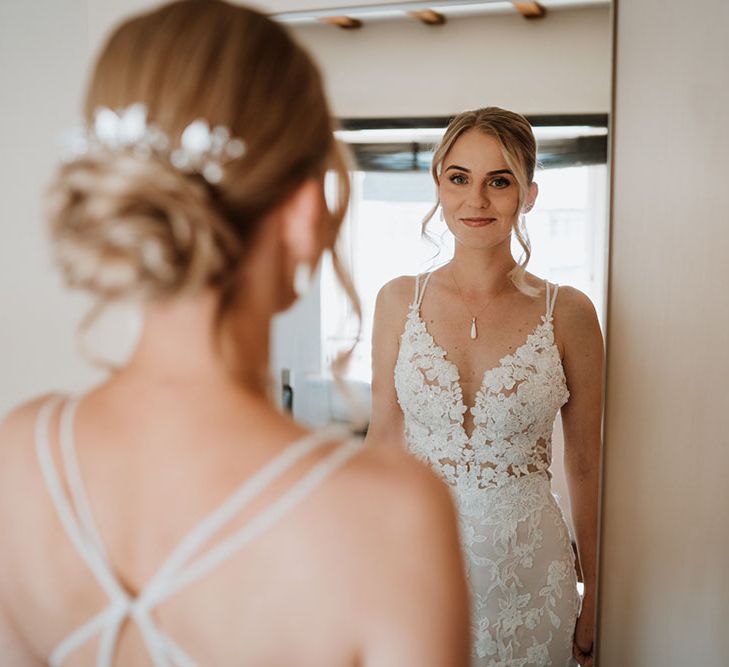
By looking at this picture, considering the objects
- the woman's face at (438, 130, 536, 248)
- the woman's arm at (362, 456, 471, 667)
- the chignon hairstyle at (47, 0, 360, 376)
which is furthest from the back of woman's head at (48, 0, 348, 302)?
the woman's face at (438, 130, 536, 248)

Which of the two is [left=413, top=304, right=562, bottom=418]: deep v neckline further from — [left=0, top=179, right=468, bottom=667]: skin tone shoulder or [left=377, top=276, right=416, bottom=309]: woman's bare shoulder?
[left=0, top=179, right=468, bottom=667]: skin tone shoulder

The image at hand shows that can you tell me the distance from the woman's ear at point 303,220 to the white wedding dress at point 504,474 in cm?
56

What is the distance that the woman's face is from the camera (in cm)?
117

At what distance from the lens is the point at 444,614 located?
662 mm

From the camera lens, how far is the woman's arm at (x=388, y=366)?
127cm

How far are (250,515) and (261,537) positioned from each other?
0.06 feet

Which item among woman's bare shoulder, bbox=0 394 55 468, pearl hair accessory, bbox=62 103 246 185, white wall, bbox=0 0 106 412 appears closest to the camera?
pearl hair accessory, bbox=62 103 246 185

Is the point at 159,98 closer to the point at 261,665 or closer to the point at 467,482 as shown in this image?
the point at 261,665

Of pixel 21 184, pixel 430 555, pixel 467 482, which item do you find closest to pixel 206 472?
pixel 430 555

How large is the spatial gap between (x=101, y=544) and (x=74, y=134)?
0.36 meters

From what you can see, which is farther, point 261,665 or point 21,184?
point 21,184

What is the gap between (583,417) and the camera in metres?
1.26

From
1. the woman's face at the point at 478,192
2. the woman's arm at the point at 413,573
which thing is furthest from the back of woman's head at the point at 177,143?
the woman's face at the point at 478,192

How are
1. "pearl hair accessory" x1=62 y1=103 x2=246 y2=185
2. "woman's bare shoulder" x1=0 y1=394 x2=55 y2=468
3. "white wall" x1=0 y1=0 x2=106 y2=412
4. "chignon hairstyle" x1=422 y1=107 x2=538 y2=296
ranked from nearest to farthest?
→ "pearl hair accessory" x1=62 y1=103 x2=246 y2=185, "woman's bare shoulder" x1=0 y1=394 x2=55 y2=468, "chignon hairstyle" x1=422 y1=107 x2=538 y2=296, "white wall" x1=0 y1=0 x2=106 y2=412
